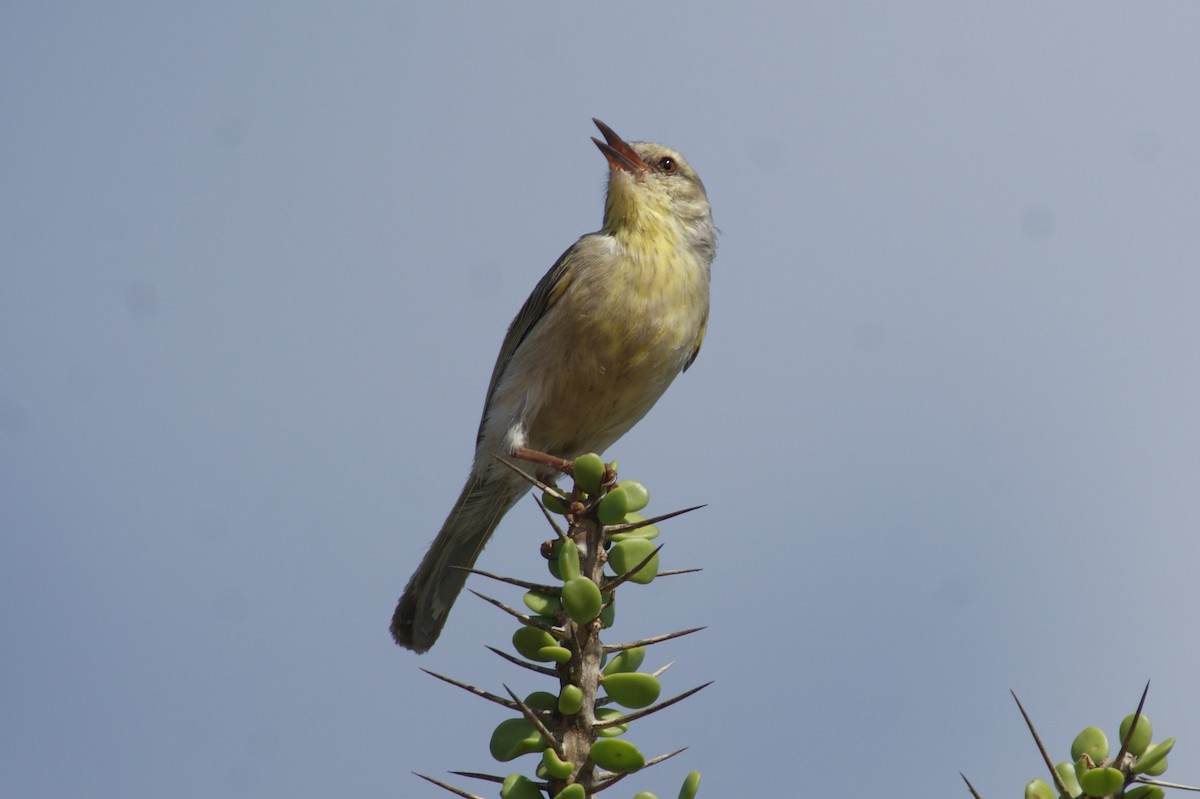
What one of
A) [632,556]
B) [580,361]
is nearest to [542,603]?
[632,556]

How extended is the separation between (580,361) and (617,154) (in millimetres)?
1602

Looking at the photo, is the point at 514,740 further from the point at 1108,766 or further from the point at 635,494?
the point at 1108,766

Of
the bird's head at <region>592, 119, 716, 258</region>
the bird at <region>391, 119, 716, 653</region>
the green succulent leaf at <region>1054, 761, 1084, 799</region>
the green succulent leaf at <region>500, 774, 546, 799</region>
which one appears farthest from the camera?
the bird's head at <region>592, 119, 716, 258</region>

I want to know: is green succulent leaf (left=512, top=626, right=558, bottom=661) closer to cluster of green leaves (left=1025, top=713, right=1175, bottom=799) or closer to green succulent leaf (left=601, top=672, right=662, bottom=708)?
green succulent leaf (left=601, top=672, right=662, bottom=708)

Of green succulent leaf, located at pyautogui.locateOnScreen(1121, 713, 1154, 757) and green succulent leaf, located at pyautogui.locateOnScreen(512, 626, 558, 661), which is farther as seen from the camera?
green succulent leaf, located at pyautogui.locateOnScreen(512, 626, 558, 661)

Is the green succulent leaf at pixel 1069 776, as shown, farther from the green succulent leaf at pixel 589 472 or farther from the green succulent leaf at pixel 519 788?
the green succulent leaf at pixel 589 472

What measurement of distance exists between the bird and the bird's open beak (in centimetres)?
19

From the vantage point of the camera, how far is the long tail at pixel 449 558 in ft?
16.9

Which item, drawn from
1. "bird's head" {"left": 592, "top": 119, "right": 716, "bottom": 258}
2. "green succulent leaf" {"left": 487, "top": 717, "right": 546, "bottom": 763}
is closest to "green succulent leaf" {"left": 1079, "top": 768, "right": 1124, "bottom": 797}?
"green succulent leaf" {"left": 487, "top": 717, "right": 546, "bottom": 763}

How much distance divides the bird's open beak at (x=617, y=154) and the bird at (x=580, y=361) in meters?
0.19

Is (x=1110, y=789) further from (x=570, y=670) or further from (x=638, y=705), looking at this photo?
(x=570, y=670)

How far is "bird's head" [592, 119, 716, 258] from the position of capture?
6016mm

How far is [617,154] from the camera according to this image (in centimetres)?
638

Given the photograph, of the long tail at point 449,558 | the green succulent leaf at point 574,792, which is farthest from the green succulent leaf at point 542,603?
the long tail at point 449,558
